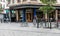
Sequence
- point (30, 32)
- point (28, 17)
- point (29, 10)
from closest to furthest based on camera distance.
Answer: point (30, 32), point (29, 10), point (28, 17)

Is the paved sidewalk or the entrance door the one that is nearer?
the paved sidewalk

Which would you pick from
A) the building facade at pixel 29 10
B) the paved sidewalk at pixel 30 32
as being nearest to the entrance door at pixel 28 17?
the building facade at pixel 29 10

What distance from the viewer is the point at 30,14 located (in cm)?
4878

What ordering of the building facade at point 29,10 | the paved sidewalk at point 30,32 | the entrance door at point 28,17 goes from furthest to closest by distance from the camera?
the entrance door at point 28,17
the building facade at point 29,10
the paved sidewalk at point 30,32

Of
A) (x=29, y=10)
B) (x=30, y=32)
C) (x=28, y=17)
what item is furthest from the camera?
(x=28, y=17)

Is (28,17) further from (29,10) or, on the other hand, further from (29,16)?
(29,10)

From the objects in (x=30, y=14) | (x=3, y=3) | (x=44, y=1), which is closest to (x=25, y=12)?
(x=30, y=14)

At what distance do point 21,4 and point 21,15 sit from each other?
4.45m

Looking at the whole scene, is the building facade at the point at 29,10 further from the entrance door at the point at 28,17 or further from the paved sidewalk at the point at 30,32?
the paved sidewalk at the point at 30,32

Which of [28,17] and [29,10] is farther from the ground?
[29,10]

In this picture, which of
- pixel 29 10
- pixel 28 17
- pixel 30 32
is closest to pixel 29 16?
pixel 28 17

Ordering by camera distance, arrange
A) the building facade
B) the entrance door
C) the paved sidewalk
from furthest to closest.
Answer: the entrance door → the building facade → the paved sidewalk

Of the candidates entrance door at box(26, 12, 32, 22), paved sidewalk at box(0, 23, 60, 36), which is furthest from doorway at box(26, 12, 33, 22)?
paved sidewalk at box(0, 23, 60, 36)

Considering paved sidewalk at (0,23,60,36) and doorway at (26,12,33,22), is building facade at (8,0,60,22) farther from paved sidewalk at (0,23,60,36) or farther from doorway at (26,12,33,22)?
paved sidewalk at (0,23,60,36)
